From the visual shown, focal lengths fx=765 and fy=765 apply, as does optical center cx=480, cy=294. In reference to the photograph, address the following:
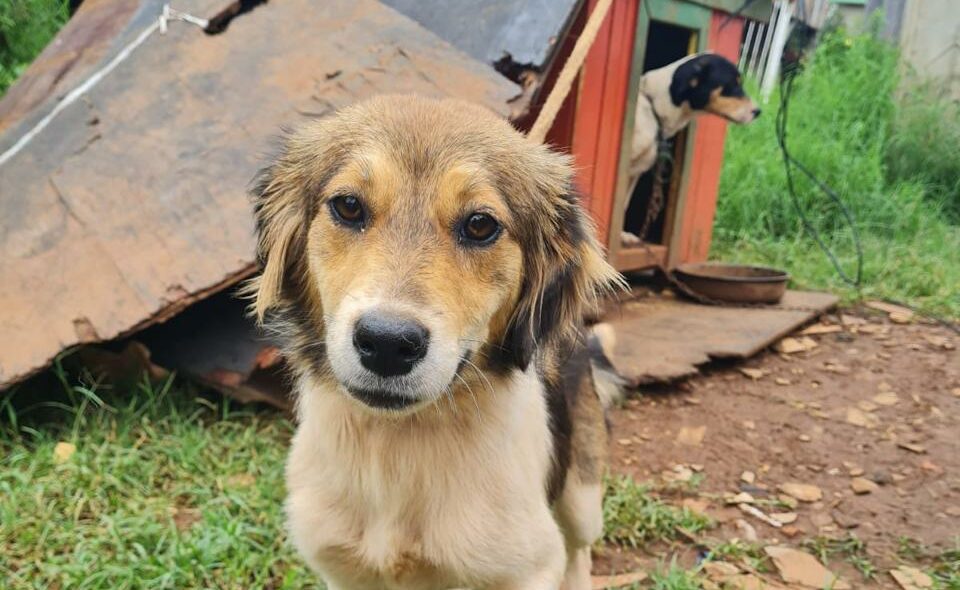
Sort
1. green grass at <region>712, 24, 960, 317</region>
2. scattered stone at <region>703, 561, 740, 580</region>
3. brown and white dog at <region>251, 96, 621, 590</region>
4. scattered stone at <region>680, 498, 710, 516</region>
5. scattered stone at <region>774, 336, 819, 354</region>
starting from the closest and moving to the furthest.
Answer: brown and white dog at <region>251, 96, 621, 590</region>
scattered stone at <region>703, 561, 740, 580</region>
scattered stone at <region>680, 498, 710, 516</region>
scattered stone at <region>774, 336, 819, 354</region>
green grass at <region>712, 24, 960, 317</region>

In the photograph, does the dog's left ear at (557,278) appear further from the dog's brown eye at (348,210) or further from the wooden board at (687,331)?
the wooden board at (687,331)

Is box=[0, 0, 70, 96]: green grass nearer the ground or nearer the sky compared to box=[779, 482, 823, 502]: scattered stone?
nearer the sky

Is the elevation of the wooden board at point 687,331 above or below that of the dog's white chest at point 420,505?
below

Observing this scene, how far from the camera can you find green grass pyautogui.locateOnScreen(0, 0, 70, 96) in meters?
6.25

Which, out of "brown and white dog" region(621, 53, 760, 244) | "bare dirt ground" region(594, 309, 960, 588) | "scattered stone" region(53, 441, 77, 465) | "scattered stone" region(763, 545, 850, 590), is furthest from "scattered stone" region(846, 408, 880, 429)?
"scattered stone" region(53, 441, 77, 465)

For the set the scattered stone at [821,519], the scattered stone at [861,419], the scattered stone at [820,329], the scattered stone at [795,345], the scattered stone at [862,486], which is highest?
the scattered stone at [820,329]

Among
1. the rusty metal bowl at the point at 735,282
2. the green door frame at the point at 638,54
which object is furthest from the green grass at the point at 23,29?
the rusty metal bowl at the point at 735,282

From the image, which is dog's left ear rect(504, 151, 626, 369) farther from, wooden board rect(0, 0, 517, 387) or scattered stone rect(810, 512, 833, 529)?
scattered stone rect(810, 512, 833, 529)

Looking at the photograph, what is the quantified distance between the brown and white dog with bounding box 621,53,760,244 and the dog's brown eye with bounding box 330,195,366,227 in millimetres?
4741

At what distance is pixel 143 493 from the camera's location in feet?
10.4

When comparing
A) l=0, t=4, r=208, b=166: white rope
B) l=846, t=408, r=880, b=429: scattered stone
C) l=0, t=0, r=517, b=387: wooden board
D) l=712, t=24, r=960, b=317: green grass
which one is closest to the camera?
l=0, t=0, r=517, b=387: wooden board

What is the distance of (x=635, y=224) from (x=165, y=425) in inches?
195

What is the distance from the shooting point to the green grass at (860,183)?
7.16 metres

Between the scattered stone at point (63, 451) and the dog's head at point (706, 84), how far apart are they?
17.8ft
